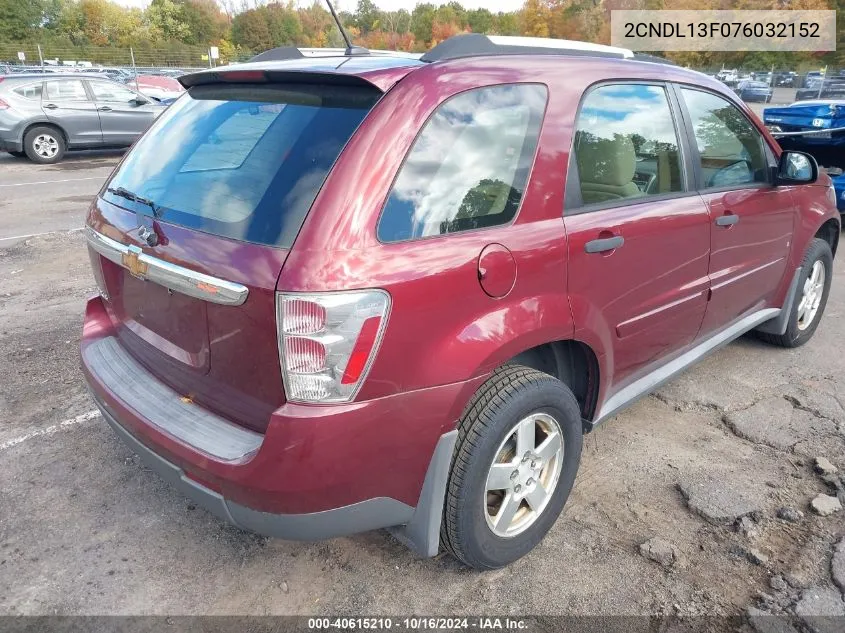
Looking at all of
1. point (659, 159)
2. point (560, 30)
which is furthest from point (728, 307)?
point (560, 30)

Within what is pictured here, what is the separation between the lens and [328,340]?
180 cm

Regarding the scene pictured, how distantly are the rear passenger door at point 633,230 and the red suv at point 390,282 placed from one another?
0.05ft

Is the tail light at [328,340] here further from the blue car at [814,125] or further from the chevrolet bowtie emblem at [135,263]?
the blue car at [814,125]

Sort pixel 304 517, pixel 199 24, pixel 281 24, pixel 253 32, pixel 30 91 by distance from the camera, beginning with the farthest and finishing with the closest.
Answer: pixel 199 24 → pixel 281 24 → pixel 253 32 → pixel 30 91 → pixel 304 517

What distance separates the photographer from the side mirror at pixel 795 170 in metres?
3.54

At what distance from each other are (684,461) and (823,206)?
2157 millimetres

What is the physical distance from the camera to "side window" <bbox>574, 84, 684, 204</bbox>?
249 centimetres

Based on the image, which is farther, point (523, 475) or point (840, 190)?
point (840, 190)

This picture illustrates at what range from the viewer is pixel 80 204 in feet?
28.5

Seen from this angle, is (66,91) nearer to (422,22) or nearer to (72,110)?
(72,110)

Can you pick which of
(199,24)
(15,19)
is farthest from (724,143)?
(199,24)

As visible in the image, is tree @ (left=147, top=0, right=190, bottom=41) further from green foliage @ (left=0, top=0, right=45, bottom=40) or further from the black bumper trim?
the black bumper trim

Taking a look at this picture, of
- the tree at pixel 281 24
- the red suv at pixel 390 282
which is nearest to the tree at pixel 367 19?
the tree at pixel 281 24

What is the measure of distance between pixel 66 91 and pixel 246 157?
12.6 m
